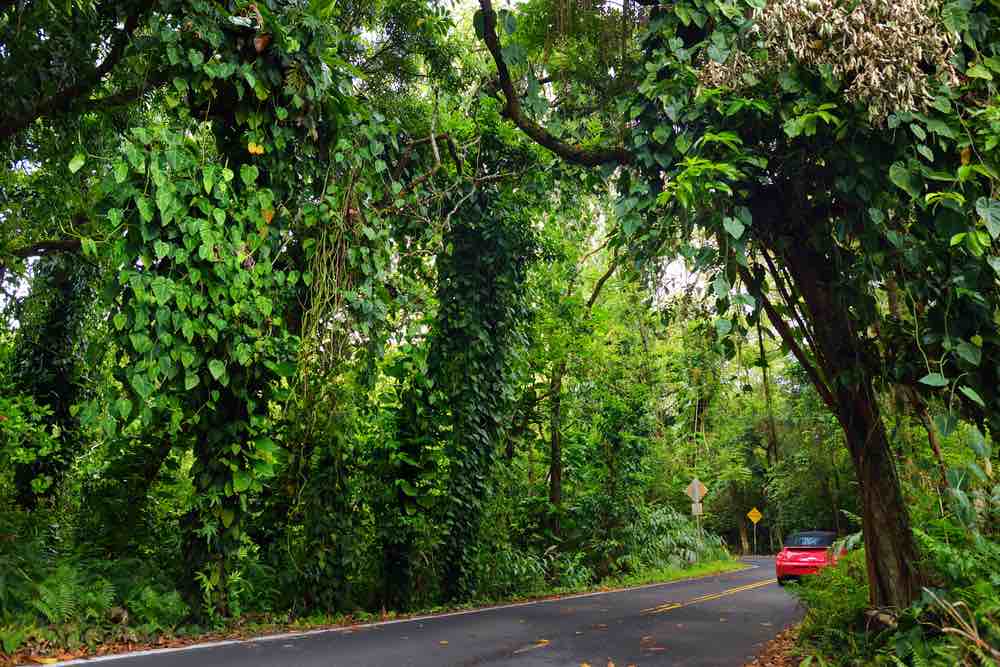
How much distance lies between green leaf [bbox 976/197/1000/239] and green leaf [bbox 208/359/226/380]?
5.99m

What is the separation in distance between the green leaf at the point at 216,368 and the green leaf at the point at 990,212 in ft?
19.7

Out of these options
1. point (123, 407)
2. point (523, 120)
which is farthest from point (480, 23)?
point (123, 407)

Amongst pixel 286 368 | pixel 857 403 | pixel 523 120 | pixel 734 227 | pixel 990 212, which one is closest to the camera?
pixel 990 212

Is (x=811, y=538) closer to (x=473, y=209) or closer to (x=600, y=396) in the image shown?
(x=600, y=396)

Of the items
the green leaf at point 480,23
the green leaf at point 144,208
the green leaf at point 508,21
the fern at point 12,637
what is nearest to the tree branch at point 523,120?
the green leaf at point 480,23

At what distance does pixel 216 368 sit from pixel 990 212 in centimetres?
609

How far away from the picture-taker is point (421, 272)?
11430 millimetres

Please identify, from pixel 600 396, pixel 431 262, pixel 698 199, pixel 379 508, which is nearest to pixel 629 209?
pixel 698 199

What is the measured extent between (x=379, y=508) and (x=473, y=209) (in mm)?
5155

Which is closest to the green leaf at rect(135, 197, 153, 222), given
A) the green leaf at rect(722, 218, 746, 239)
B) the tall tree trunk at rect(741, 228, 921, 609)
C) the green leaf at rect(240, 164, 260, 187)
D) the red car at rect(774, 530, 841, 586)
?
the green leaf at rect(240, 164, 260, 187)

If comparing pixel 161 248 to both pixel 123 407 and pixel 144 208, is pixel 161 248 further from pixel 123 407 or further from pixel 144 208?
pixel 123 407

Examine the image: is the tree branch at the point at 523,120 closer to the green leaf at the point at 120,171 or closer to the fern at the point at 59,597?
the green leaf at the point at 120,171

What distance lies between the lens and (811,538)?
19.0m

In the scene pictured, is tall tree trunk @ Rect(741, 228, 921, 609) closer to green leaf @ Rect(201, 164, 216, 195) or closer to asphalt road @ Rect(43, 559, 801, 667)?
asphalt road @ Rect(43, 559, 801, 667)
